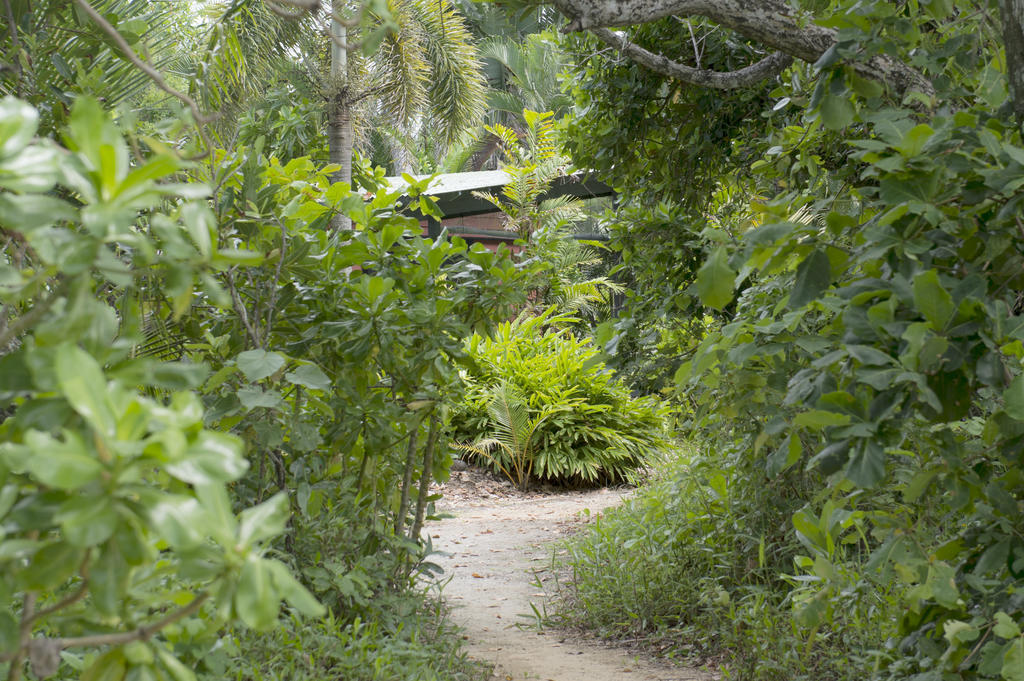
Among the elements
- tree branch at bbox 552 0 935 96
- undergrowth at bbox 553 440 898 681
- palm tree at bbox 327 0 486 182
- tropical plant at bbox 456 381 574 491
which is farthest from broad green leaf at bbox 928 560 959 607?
palm tree at bbox 327 0 486 182

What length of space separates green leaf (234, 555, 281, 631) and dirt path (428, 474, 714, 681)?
2.85 metres

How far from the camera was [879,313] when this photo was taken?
1354 millimetres

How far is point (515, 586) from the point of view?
5.04m

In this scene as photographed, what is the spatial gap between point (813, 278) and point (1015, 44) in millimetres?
721

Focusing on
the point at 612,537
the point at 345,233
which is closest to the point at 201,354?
the point at 345,233

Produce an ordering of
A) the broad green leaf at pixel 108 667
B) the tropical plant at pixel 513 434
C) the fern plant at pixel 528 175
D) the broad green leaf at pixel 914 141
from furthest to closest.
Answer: the fern plant at pixel 528 175, the tropical plant at pixel 513 434, the broad green leaf at pixel 914 141, the broad green leaf at pixel 108 667

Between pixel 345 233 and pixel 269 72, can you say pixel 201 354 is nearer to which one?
pixel 345 233

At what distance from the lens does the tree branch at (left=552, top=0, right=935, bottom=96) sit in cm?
247

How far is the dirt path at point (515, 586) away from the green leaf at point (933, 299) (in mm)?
2533

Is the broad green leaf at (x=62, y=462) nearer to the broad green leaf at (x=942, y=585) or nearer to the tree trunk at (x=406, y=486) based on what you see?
the broad green leaf at (x=942, y=585)

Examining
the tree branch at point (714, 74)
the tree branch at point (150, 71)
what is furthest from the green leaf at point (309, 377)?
the tree branch at point (714, 74)

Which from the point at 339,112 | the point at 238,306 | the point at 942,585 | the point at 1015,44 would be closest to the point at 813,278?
the point at 942,585

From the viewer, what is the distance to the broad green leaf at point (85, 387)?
61 cm

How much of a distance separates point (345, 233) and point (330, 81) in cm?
711
